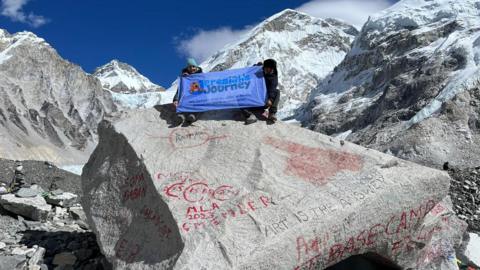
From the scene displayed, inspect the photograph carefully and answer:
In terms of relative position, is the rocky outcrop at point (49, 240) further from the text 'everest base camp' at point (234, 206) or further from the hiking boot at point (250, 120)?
the hiking boot at point (250, 120)

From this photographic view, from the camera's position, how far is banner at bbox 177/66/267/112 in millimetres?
10953

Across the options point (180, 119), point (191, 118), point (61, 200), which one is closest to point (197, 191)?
point (191, 118)

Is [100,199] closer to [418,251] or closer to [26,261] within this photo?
[26,261]

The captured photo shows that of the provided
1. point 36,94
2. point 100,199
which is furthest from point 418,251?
Result: point 36,94

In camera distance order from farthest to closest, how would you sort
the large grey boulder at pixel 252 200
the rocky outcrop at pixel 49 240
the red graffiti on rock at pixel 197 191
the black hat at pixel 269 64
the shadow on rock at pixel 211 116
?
the black hat at pixel 269 64
the shadow on rock at pixel 211 116
the rocky outcrop at pixel 49 240
the red graffiti on rock at pixel 197 191
the large grey boulder at pixel 252 200

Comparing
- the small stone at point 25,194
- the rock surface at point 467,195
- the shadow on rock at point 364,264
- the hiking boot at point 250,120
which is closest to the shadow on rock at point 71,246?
the small stone at point 25,194

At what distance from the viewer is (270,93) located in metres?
11.2

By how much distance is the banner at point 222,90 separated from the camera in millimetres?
10953

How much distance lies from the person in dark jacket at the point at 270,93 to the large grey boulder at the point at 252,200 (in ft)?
0.66

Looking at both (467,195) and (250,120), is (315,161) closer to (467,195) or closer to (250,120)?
(250,120)

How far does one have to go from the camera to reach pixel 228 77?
1157cm

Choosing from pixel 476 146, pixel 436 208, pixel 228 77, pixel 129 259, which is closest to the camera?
pixel 129 259

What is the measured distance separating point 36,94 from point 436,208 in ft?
521

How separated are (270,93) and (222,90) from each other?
97cm
